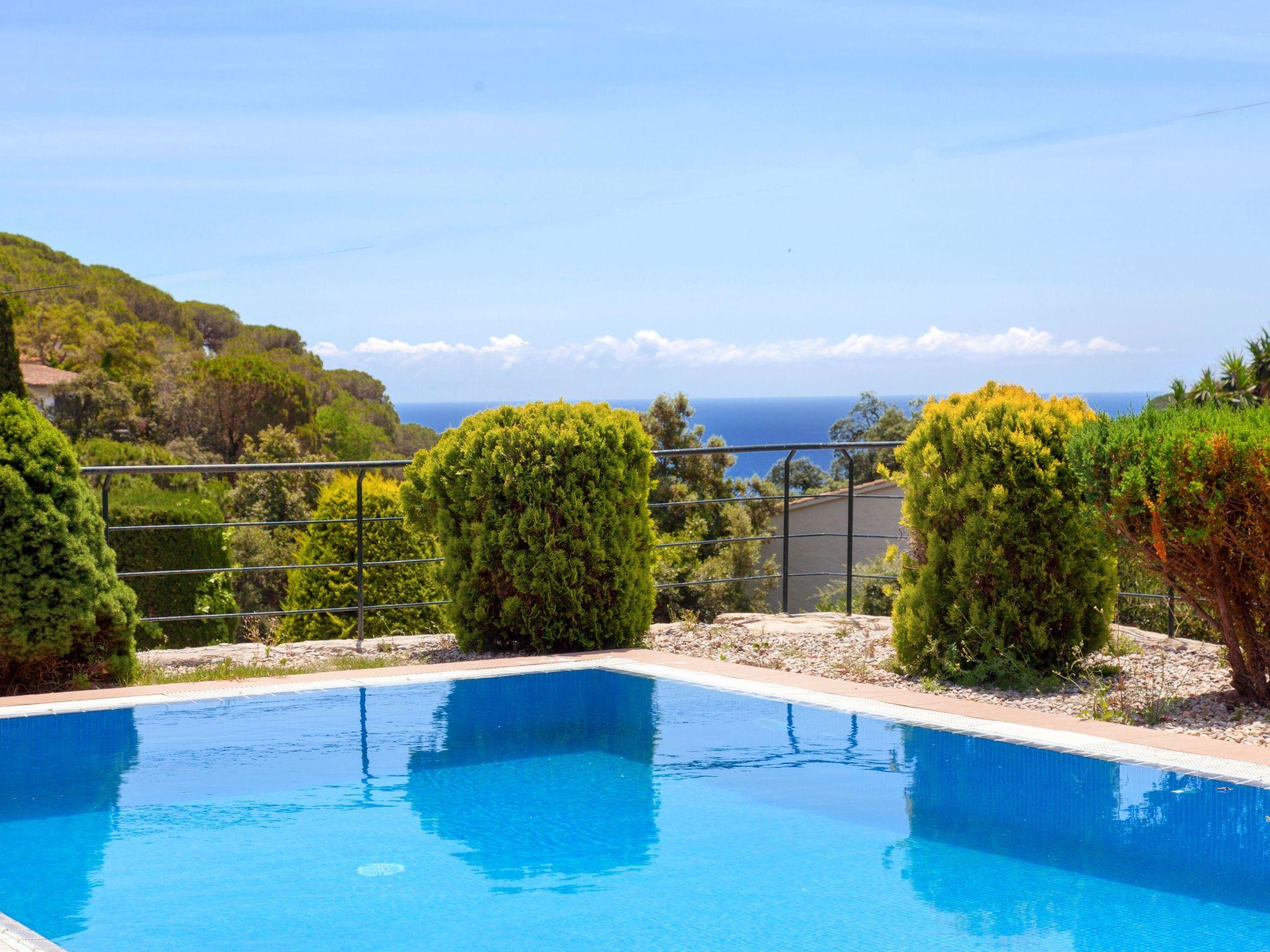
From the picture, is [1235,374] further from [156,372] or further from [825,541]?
[156,372]

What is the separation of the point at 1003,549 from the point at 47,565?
4.51 m

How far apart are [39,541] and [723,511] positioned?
23454mm

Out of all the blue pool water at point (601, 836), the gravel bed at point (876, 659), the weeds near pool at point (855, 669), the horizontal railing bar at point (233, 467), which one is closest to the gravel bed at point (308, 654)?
the gravel bed at point (876, 659)

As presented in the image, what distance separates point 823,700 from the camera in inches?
229

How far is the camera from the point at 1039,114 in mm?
19094

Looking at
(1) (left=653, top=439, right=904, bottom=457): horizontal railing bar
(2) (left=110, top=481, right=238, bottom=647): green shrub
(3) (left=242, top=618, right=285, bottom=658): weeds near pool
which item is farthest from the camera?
(2) (left=110, top=481, right=238, bottom=647): green shrub

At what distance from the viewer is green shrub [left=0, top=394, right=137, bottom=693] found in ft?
19.1

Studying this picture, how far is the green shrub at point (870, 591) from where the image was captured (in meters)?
7.34

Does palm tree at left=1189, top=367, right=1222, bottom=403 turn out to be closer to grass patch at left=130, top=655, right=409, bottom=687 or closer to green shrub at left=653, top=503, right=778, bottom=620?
green shrub at left=653, top=503, right=778, bottom=620

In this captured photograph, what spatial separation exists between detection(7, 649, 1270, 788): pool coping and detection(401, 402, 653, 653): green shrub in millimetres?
262

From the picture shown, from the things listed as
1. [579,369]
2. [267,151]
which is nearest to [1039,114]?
[267,151]

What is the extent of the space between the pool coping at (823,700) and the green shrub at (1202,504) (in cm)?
64

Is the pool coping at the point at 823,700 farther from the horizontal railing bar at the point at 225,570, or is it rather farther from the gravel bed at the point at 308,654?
the horizontal railing bar at the point at 225,570

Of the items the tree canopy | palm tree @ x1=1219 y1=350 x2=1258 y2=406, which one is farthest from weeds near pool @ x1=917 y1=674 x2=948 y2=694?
the tree canopy
